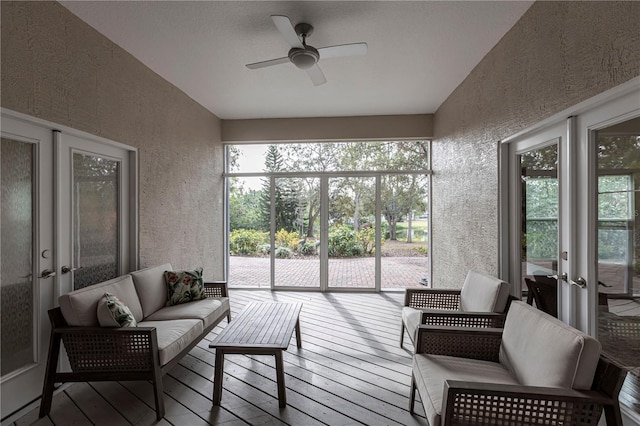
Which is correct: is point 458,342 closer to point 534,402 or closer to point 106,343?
point 534,402

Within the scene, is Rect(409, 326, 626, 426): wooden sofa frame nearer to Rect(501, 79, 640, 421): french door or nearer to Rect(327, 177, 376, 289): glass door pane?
Rect(501, 79, 640, 421): french door

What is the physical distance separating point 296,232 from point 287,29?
3.29m

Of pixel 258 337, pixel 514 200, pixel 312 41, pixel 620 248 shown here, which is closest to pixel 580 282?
pixel 620 248

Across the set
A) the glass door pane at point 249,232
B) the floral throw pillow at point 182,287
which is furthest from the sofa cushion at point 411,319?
the glass door pane at point 249,232

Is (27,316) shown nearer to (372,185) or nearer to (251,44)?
(251,44)

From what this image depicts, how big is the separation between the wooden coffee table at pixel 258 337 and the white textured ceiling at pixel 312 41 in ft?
7.91

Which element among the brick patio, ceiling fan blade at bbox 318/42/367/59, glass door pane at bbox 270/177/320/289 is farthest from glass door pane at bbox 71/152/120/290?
the brick patio

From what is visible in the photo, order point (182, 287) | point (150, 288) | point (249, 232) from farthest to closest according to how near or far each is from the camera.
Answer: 1. point (249, 232)
2. point (182, 287)
3. point (150, 288)

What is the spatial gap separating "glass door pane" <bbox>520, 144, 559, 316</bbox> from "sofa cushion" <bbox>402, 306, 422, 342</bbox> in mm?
883

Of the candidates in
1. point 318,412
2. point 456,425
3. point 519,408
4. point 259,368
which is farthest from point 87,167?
point 519,408

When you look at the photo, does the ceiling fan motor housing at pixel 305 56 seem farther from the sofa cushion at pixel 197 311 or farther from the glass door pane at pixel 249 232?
the glass door pane at pixel 249 232

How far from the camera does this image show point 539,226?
7.71ft

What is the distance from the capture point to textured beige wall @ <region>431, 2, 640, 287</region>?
1.58 meters

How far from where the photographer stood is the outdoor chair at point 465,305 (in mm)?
2195
